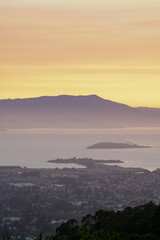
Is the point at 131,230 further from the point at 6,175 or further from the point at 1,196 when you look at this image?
the point at 6,175

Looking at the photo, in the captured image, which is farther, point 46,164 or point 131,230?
point 46,164

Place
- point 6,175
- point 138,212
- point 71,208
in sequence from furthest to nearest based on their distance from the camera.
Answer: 1. point 6,175
2. point 71,208
3. point 138,212

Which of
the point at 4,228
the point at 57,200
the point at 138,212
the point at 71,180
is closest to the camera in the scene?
the point at 138,212

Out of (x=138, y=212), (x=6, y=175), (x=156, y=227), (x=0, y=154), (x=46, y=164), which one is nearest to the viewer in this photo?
(x=156, y=227)

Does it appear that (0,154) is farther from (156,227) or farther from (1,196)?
(156,227)

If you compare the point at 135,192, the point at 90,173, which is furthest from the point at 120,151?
the point at 135,192

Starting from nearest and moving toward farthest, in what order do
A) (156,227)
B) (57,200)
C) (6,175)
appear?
(156,227)
(57,200)
(6,175)

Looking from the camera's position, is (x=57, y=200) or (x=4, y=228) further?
(x=57, y=200)

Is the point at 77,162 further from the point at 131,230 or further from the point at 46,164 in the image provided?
the point at 131,230

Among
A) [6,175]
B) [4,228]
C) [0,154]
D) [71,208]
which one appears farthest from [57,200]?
[0,154]
